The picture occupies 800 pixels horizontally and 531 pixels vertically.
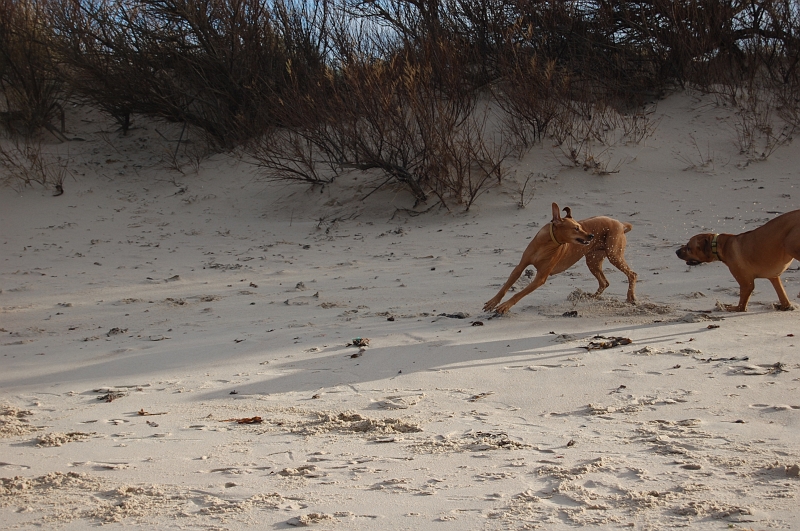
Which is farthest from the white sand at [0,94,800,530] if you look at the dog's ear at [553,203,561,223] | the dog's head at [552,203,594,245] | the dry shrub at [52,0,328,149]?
the dry shrub at [52,0,328,149]

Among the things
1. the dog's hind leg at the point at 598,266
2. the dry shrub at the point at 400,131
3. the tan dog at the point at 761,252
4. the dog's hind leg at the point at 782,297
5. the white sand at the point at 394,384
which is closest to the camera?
the white sand at the point at 394,384

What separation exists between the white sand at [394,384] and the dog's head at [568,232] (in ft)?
2.01

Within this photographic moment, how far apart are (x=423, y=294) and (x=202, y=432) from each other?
3.87m

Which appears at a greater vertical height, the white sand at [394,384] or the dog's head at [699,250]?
the dog's head at [699,250]

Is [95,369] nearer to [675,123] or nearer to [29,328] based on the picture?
[29,328]

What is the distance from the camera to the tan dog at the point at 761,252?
236 inches

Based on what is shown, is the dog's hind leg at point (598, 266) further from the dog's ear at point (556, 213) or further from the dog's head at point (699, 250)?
the dog's ear at point (556, 213)

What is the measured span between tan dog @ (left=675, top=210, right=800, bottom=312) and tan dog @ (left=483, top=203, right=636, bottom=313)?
0.81 meters

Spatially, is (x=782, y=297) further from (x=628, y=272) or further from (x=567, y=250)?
(x=567, y=250)

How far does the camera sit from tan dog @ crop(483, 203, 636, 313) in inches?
249

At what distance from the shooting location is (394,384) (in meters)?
4.53

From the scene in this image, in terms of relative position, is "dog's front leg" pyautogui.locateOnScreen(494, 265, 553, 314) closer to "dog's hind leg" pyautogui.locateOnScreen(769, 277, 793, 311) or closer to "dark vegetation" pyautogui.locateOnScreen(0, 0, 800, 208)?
"dog's hind leg" pyautogui.locateOnScreen(769, 277, 793, 311)

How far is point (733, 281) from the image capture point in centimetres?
734

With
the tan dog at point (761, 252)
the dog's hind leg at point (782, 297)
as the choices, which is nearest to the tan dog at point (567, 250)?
the tan dog at point (761, 252)
